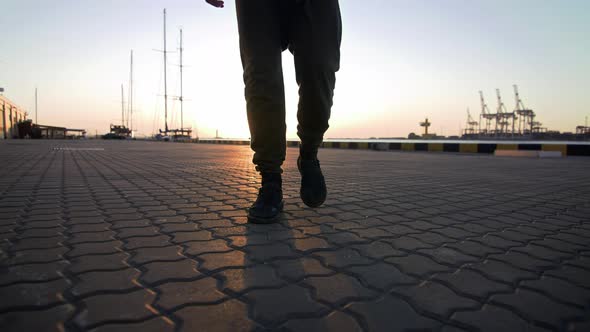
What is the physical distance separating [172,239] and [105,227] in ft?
1.44

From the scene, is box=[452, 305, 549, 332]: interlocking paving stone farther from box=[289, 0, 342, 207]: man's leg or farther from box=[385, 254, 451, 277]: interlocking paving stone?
box=[289, 0, 342, 207]: man's leg

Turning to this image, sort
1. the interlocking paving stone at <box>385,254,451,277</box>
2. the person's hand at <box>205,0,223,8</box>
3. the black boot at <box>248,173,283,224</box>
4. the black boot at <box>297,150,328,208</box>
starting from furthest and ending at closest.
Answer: the person's hand at <box>205,0,223,8</box>
the black boot at <box>297,150,328,208</box>
the black boot at <box>248,173,283,224</box>
the interlocking paving stone at <box>385,254,451,277</box>

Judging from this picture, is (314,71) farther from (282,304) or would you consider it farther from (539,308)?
(539,308)

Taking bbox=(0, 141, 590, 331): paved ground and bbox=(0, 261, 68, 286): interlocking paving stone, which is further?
bbox=(0, 261, 68, 286): interlocking paving stone

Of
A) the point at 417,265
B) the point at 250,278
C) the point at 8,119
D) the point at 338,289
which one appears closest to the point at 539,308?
the point at 417,265

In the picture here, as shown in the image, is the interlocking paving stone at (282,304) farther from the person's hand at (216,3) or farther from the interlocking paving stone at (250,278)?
the person's hand at (216,3)

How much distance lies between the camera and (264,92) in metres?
1.80

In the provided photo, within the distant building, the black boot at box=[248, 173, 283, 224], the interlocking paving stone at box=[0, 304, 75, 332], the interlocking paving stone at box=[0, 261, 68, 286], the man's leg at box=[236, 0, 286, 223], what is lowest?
the interlocking paving stone at box=[0, 304, 75, 332]

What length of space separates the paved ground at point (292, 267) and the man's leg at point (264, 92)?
18 centimetres

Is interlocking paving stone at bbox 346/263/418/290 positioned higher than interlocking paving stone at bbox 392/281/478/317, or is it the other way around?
interlocking paving stone at bbox 346/263/418/290

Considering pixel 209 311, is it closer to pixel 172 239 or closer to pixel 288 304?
pixel 288 304

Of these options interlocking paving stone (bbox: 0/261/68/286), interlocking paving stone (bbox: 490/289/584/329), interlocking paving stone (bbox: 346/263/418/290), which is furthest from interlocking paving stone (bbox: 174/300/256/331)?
interlocking paving stone (bbox: 490/289/584/329)

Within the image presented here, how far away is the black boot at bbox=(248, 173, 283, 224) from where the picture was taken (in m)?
1.75

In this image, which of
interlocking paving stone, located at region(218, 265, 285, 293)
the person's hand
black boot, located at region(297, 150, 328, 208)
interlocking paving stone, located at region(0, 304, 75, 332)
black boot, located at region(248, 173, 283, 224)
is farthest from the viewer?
the person's hand
